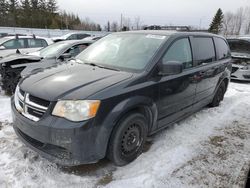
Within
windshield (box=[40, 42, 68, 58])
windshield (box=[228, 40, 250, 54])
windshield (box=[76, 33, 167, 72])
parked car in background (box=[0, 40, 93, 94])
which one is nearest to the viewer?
windshield (box=[76, 33, 167, 72])

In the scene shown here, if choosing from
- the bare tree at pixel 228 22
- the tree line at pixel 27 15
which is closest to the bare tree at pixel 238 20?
the bare tree at pixel 228 22

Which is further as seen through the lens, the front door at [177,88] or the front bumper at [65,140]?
the front door at [177,88]

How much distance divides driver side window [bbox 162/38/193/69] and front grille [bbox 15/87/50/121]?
1672mm

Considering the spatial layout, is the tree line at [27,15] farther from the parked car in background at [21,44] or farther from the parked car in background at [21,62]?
the parked car in background at [21,62]

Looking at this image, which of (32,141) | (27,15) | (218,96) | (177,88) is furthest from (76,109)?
(27,15)

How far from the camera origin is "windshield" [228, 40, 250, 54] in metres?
8.59

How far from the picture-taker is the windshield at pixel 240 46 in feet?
28.2

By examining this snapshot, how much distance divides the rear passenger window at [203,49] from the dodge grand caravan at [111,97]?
35mm

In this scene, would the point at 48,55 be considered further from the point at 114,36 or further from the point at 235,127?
the point at 235,127

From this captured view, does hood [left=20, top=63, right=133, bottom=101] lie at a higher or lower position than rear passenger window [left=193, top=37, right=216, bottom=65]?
lower

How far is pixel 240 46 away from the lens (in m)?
8.76

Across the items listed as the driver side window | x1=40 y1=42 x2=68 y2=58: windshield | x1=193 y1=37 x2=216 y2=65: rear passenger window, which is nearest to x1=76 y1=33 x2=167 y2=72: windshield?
the driver side window

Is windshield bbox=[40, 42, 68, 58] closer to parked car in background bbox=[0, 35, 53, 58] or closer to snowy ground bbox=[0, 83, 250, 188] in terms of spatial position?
snowy ground bbox=[0, 83, 250, 188]

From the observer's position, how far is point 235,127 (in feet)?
14.0
